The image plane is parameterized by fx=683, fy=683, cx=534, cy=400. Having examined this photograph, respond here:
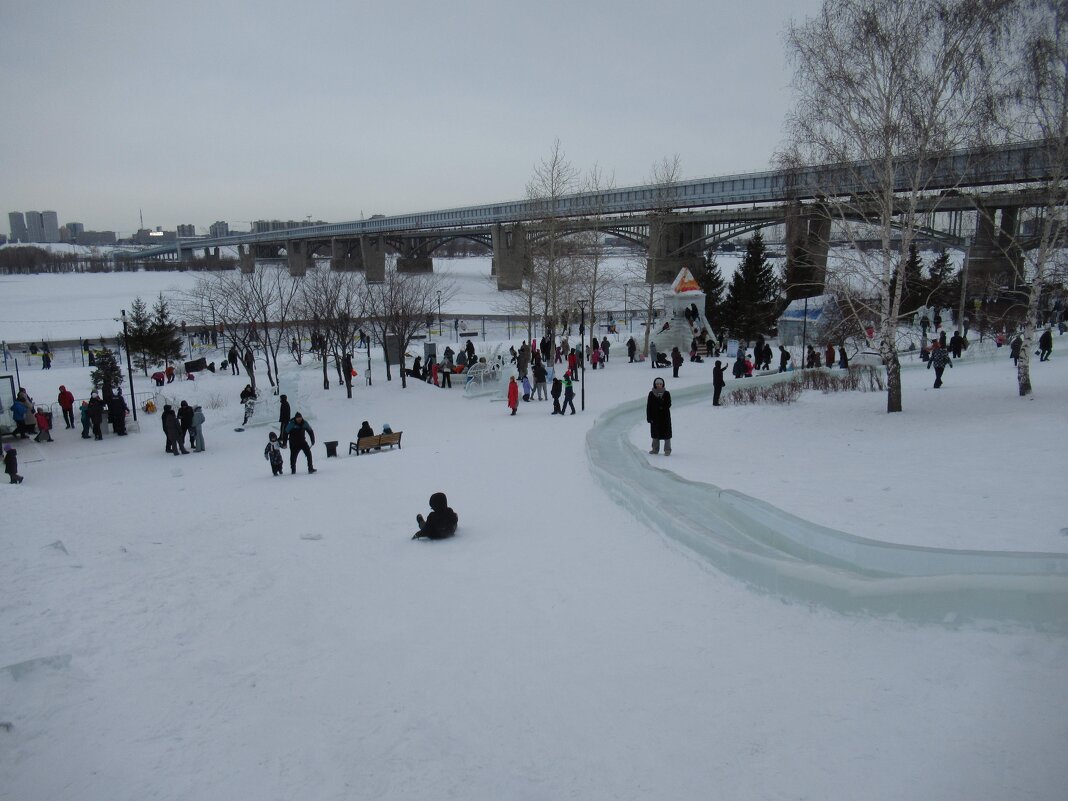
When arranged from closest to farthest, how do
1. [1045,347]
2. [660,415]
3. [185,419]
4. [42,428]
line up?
[660,415], [185,419], [42,428], [1045,347]

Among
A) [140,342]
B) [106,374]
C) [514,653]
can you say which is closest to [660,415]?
[514,653]

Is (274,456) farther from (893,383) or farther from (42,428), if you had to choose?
(893,383)

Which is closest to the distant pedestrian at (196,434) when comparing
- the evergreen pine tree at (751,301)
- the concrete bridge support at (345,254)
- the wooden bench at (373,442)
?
the wooden bench at (373,442)

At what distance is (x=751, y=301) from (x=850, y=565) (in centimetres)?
2909

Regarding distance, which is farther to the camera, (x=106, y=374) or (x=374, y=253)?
(x=374, y=253)

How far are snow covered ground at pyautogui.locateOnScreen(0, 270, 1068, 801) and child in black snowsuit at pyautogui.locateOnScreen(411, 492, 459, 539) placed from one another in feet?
0.44

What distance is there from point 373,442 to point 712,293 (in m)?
25.6

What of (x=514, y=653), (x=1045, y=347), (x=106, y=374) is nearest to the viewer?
(x=514, y=653)

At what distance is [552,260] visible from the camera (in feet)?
101

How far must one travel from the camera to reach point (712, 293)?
36281 millimetres

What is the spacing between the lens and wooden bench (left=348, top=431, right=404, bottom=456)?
1520cm

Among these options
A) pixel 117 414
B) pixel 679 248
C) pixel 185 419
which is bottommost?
pixel 117 414

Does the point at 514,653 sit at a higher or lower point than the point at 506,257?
lower

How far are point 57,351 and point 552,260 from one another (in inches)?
1028
